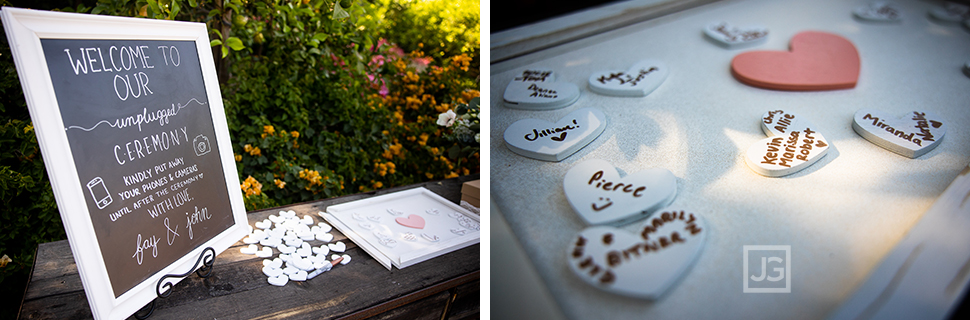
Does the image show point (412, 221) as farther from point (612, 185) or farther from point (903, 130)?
point (903, 130)

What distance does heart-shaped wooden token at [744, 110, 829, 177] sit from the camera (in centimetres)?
67

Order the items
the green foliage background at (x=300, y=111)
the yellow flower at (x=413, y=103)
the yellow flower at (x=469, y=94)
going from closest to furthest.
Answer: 1. the green foliage background at (x=300, y=111)
2. the yellow flower at (x=469, y=94)
3. the yellow flower at (x=413, y=103)

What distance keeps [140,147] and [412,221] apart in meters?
0.59

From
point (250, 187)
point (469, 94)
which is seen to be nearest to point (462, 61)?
point (469, 94)

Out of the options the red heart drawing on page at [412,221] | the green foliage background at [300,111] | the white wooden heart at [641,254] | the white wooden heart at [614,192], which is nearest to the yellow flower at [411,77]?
the green foliage background at [300,111]

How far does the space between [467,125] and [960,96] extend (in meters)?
1.18

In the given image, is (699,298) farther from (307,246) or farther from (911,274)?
(307,246)

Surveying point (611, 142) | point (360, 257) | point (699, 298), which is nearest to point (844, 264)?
point (699, 298)

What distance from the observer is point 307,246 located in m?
0.99

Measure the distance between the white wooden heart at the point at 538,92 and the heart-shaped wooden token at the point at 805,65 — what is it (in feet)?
1.29

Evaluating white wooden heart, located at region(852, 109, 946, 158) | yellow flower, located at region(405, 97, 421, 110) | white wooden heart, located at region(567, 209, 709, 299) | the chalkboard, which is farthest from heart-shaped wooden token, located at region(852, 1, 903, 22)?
yellow flower, located at region(405, 97, 421, 110)

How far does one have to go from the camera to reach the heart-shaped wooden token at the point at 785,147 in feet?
2.19

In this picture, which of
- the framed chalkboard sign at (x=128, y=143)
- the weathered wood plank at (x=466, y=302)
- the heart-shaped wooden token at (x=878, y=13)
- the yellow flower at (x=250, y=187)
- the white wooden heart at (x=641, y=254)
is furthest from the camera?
the yellow flower at (x=250, y=187)

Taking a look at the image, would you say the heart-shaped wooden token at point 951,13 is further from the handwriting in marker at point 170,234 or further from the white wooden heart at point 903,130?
the handwriting in marker at point 170,234
